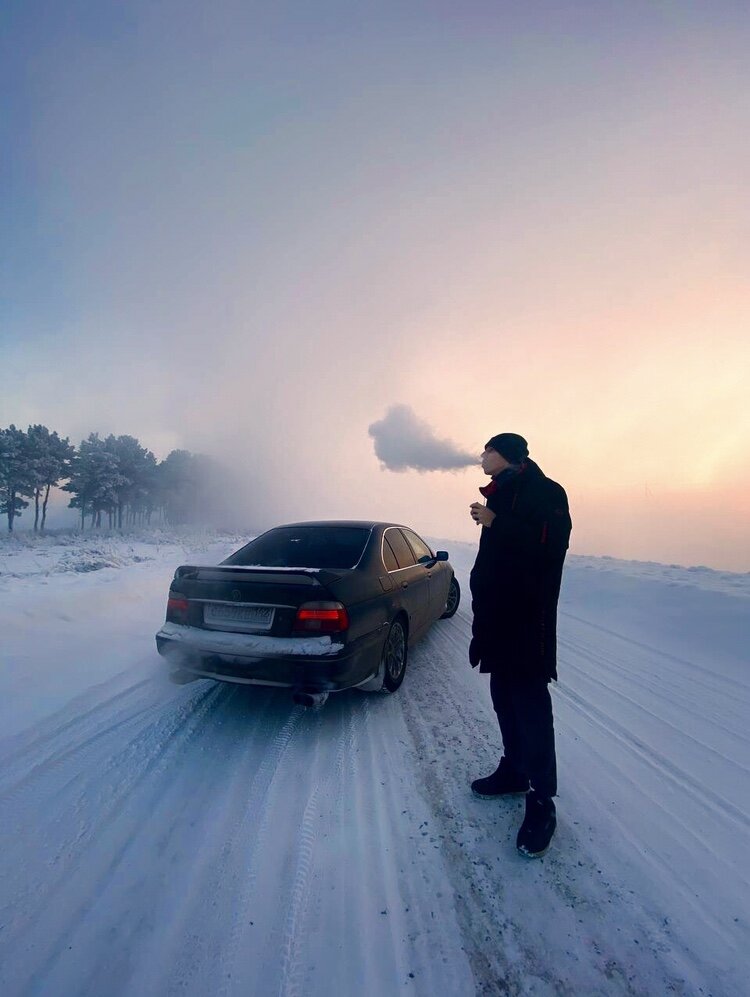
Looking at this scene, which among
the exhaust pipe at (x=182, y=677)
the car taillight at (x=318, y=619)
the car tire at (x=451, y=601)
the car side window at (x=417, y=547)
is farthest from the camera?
the car tire at (x=451, y=601)

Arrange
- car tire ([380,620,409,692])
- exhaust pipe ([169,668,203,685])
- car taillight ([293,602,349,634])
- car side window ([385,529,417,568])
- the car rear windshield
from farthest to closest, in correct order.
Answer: car side window ([385,529,417,568])
the car rear windshield
car tire ([380,620,409,692])
exhaust pipe ([169,668,203,685])
car taillight ([293,602,349,634])

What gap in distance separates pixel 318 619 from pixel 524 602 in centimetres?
155

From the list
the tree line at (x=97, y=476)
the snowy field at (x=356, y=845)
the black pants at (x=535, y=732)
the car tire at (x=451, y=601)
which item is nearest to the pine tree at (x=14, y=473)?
the tree line at (x=97, y=476)

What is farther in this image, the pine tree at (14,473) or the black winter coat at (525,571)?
the pine tree at (14,473)

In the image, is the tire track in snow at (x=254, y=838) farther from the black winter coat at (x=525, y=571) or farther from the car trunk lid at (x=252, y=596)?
the black winter coat at (x=525, y=571)

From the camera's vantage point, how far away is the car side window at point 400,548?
15.7ft

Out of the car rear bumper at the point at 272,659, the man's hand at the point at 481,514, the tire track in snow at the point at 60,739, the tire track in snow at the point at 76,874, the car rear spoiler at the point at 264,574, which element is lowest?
the tire track in snow at the point at 60,739

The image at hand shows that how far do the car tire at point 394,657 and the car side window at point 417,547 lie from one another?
1.25m

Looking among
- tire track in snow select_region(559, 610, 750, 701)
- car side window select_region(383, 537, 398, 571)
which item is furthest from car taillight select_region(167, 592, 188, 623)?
tire track in snow select_region(559, 610, 750, 701)

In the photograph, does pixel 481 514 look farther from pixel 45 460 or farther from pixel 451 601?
pixel 45 460

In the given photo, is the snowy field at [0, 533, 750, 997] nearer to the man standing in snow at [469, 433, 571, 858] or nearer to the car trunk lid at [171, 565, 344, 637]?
the man standing in snow at [469, 433, 571, 858]

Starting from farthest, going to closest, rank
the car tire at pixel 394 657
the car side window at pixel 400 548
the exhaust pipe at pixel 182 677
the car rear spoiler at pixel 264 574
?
the car side window at pixel 400 548, the car tire at pixel 394 657, the exhaust pipe at pixel 182 677, the car rear spoiler at pixel 264 574

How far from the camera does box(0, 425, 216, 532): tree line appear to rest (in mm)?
36500

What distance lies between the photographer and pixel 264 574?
343cm
